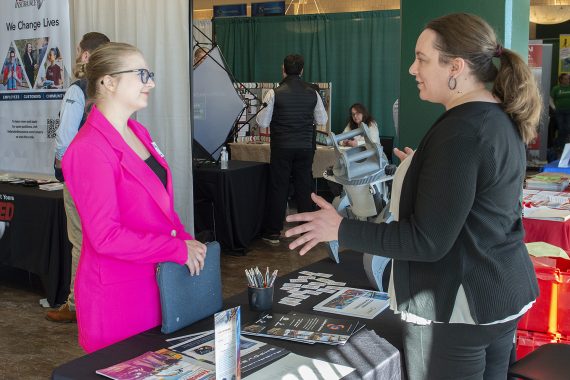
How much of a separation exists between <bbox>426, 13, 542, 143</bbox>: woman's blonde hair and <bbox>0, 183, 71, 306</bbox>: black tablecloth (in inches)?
114

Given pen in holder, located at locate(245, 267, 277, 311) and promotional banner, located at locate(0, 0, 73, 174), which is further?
promotional banner, located at locate(0, 0, 73, 174)

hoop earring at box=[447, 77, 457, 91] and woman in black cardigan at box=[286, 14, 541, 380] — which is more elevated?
hoop earring at box=[447, 77, 457, 91]

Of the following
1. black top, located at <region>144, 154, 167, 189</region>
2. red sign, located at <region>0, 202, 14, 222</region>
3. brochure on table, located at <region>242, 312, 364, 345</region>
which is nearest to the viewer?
brochure on table, located at <region>242, 312, 364, 345</region>

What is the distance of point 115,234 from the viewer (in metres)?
1.62

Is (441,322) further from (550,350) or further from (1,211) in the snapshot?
(1,211)

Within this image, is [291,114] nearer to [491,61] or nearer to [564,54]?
[491,61]

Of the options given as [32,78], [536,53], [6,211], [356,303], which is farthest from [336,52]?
[356,303]

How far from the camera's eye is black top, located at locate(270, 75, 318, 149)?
5500mm

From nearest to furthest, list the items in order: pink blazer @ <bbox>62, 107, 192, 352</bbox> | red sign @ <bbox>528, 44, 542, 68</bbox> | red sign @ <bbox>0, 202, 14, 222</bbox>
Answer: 1. pink blazer @ <bbox>62, 107, 192, 352</bbox>
2. red sign @ <bbox>0, 202, 14, 222</bbox>
3. red sign @ <bbox>528, 44, 542, 68</bbox>

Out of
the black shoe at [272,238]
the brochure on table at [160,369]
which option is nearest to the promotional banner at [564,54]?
the black shoe at [272,238]

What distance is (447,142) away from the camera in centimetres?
121

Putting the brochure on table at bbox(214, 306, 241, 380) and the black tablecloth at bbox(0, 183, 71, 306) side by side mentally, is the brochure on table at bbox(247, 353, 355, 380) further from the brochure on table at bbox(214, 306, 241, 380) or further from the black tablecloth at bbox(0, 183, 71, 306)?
the black tablecloth at bbox(0, 183, 71, 306)

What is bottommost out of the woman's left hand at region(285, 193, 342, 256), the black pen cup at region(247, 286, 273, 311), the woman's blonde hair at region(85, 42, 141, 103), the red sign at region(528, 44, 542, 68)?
the black pen cup at region(247, 286, 273, 311)

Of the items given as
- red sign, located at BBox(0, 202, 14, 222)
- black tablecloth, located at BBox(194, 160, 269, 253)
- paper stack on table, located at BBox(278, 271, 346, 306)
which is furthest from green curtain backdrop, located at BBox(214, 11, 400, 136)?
paper stack on table, located at BBox(278, 271, 346, 306)
